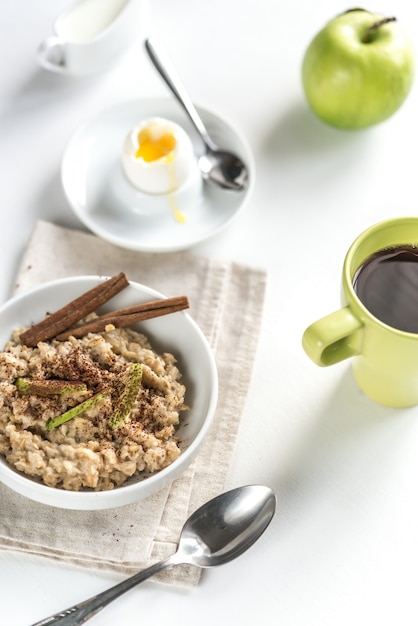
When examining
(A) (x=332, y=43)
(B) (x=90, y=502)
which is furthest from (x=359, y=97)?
(B) (x=90, y=502)

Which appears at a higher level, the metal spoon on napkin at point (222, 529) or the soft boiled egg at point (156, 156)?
the soft boiled egg at point (156, 156)

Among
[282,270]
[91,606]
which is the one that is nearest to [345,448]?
[282,270]

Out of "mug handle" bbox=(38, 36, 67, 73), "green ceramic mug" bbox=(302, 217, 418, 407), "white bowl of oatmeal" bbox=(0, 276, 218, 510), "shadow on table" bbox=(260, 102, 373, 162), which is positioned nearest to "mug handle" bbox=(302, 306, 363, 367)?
"green ceramic mug" bbox=(302, 217, 418, 407)

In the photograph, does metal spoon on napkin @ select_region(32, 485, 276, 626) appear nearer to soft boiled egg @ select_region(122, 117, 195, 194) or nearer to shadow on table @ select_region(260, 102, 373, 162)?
soft boiled egg @ select_region(122, 117, 195, 194)

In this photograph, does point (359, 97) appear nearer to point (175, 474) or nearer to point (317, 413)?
point (317, 413)

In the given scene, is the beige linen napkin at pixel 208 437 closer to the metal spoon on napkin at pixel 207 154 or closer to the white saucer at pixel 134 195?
the white saucer at pixel 134 195

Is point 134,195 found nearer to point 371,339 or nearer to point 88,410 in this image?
point 88,410

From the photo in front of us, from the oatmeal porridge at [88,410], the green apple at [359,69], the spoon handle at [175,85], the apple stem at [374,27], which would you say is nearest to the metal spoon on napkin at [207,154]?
the spoon handle at [175,85]
